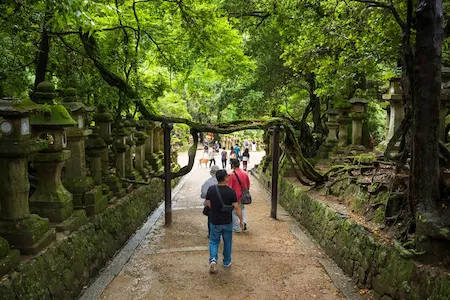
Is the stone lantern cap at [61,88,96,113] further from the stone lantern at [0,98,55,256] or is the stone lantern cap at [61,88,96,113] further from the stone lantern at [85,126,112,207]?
the stone lantern at [0,98,55,256]

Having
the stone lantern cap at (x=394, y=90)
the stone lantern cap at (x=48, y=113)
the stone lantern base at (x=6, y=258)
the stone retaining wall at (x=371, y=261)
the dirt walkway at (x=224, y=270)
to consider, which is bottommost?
the dirt walkway at (x=224, y=270)

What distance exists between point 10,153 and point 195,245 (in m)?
4.62

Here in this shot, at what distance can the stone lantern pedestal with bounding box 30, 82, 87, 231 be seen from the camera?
576cm

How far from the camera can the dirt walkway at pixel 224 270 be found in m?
5.96

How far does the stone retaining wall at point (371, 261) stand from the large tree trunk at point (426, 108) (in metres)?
0.59

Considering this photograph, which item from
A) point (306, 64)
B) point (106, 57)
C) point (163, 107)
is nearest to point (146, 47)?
point (106, 57)

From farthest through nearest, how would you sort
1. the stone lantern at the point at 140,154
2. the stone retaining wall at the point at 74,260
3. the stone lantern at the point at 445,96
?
the stone lantern at the point at 140,154 → the stone lantern at the point at 445,96 → the stone retaining wall at the point at 74,260

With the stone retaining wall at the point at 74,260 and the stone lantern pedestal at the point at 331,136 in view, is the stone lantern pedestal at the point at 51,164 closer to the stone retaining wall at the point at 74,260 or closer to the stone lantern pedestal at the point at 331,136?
the stone retaining wall at the point at 74,260

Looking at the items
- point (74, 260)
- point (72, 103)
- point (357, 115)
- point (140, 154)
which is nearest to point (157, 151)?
point (140, 154)

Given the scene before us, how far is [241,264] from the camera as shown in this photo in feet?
23.0

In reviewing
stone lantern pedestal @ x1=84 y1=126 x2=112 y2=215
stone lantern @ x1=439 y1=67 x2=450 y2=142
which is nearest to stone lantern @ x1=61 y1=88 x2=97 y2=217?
stone lantern pedestal @ x1=84 y1=126 x2=112 y2=215

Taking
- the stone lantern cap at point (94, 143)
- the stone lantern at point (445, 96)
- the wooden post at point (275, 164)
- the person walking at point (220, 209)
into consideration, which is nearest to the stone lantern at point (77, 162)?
the stone lantern cap at point (94, 143)

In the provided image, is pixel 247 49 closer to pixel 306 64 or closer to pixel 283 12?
pixel 283 12

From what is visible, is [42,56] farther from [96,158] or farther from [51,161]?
[51,161]
